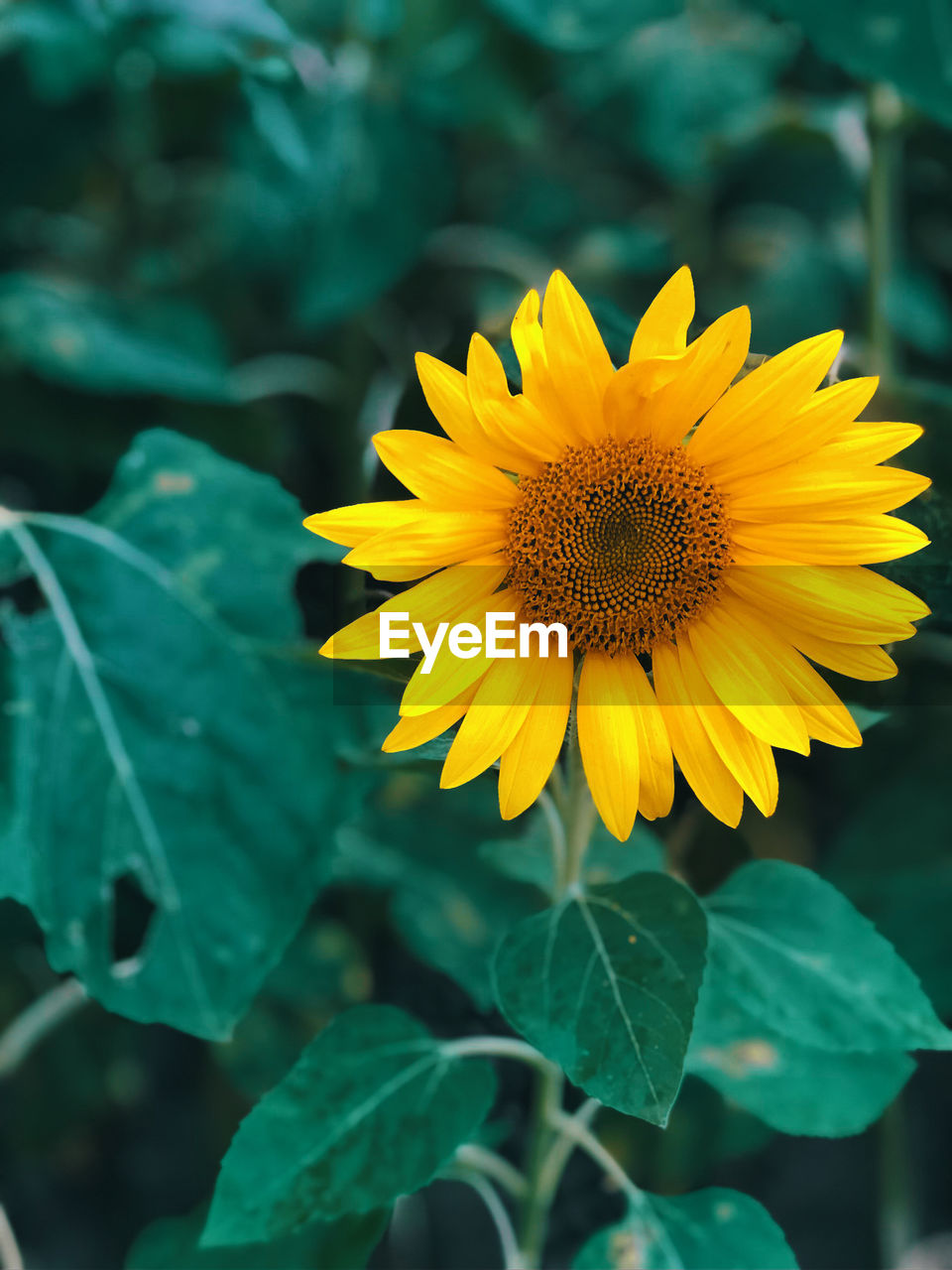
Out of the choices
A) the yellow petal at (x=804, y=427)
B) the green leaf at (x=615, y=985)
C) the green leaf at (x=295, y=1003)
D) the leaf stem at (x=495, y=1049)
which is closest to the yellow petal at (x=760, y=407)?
the yellow petal at (x=804, y=427)

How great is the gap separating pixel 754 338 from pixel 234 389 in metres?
0.55

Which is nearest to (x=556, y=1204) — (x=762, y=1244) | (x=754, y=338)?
(x=762, y=1244)

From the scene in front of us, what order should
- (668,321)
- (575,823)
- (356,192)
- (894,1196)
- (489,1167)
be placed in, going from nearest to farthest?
1. (668,321)
2. (575,823)
3. (489,1167)
4. (894,1196)
5. (356,192)

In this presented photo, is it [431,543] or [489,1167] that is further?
[489,1167]

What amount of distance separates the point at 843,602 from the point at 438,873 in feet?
1.65

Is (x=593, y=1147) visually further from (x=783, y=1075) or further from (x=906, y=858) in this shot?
(x=906, y=858)

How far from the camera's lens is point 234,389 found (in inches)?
39.0

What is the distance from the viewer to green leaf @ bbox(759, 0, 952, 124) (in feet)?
2.46

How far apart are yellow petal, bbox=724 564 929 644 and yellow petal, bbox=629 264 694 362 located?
4.6 inches

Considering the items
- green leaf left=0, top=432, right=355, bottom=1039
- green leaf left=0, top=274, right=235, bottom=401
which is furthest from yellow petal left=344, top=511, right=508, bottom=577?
green leaf left=0, top=274, right=235, bottom=401

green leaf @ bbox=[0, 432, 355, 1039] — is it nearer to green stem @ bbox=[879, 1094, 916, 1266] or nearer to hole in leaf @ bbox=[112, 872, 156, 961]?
hole in leaf @ bbox=[112, 872, 156, 961]

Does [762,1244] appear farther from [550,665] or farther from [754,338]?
[754,338]

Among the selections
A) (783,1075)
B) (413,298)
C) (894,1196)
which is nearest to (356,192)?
(413,298)

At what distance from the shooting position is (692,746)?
471 mm
